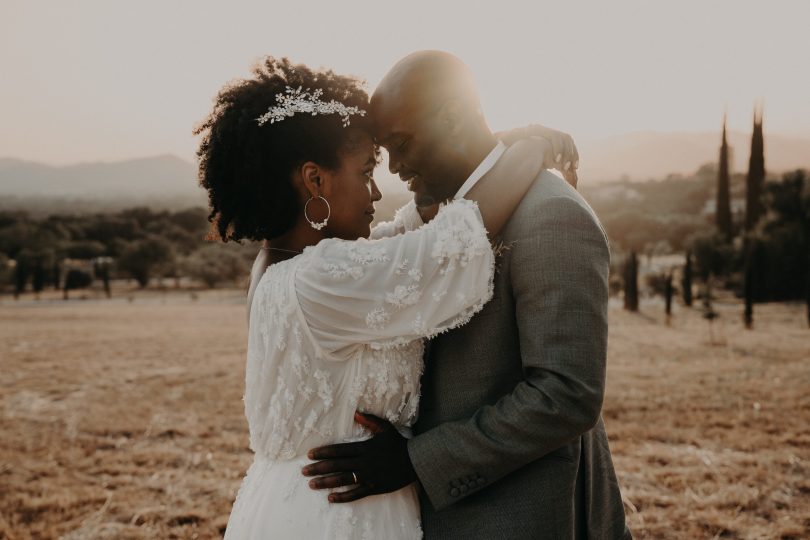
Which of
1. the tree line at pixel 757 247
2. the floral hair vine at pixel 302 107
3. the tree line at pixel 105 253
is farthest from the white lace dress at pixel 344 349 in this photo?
the tree line at pixel 105 253

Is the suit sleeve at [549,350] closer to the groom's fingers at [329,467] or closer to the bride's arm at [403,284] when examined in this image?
the bride's arm at [403,284]

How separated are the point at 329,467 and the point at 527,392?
0.65 m

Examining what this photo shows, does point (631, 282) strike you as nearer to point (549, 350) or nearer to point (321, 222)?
point (321, 222)

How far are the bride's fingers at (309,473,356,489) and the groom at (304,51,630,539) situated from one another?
0.07 feet

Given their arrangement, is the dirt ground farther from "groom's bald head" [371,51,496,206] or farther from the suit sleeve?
"groom's bald head" [371,51,496,206]

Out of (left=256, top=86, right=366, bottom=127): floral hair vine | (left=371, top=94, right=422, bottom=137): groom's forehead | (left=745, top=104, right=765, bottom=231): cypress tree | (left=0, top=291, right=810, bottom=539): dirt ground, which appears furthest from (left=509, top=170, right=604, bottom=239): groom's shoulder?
(left=745, top=104, right=765, bottom=231): cypress tree

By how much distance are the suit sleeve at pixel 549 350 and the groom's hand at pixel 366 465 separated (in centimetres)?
18

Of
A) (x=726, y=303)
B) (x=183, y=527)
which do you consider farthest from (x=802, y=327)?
(x=183, y=527)

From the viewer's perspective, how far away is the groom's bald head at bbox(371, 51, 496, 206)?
2.12m

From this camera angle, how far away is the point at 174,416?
361 inches

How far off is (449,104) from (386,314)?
72 centimetres

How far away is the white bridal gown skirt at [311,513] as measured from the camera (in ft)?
6.57

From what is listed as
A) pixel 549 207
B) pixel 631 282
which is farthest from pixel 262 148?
pixel 631 282

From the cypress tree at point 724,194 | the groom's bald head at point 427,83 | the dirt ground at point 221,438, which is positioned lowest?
the dirt ground at point 221,438
